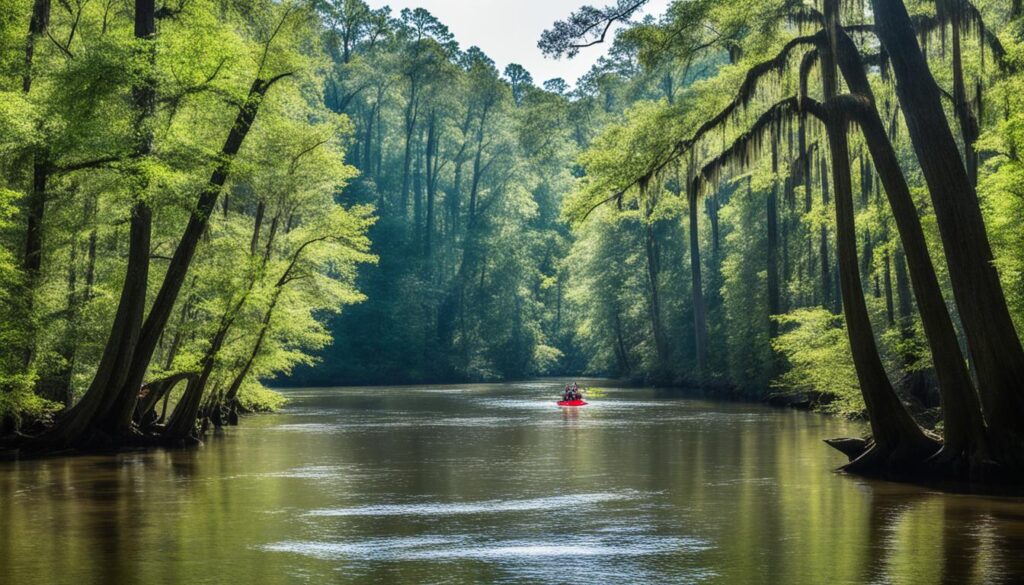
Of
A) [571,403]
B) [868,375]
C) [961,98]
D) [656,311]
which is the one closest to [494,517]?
Answer: [868,375]

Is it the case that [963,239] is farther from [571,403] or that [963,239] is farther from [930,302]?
[571,403]

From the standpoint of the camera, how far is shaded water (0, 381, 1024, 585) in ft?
37.3

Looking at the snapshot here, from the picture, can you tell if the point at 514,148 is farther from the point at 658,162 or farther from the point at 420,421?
the point at 658,162

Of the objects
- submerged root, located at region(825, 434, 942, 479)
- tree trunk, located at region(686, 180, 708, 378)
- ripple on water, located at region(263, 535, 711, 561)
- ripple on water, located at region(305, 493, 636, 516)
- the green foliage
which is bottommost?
ripple on water, located at region(263, 535, 711, 561)

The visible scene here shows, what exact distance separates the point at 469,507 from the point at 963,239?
9.10m

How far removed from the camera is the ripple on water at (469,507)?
1580 centimetres

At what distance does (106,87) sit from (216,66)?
230 cm

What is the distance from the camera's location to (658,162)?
2128cm

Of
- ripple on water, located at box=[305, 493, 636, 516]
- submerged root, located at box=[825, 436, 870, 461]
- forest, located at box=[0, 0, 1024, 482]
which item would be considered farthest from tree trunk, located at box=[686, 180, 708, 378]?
ripple on water, located at box=[305, 493, 636, 516]

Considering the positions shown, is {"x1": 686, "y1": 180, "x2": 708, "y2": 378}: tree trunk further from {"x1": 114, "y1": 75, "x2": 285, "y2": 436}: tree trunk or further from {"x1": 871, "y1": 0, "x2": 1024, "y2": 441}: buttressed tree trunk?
{"x1": 871, "y1": 0, "x2": 1024, "y2": 441}: buttressed tree trunk

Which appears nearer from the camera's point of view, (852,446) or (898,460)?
(898,460)

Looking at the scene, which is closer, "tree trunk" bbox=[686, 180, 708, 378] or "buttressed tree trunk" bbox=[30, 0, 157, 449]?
"buttressed tree trunk" bbox=[30, 0, 157, 449]

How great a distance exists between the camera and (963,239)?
1684 centimetres

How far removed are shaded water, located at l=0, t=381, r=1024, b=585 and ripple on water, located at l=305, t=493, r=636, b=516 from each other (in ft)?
0.25
